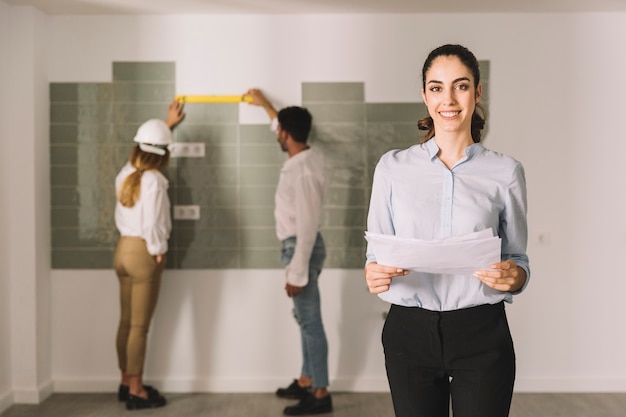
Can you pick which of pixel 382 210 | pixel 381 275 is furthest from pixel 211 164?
pixel 381 275

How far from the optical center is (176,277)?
4.21m

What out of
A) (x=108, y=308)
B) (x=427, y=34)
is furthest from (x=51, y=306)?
(x=427, y=34)

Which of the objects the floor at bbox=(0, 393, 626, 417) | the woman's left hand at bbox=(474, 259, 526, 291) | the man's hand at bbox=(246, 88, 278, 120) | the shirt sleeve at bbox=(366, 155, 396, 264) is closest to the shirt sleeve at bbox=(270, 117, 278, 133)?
the man's hand at bbox=(246, 88, 278, 120)

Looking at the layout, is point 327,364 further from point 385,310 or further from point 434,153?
point 434,153

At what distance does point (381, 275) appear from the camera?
1694 millimetres

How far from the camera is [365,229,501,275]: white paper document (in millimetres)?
1595

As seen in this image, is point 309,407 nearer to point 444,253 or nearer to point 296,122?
point 296,122

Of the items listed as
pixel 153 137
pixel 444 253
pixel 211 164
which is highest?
pixel 153 137

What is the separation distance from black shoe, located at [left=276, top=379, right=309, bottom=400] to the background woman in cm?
68

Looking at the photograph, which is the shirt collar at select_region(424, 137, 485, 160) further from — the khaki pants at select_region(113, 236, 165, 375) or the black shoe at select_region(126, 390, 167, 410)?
the black shoe at select_region(126, 390, 167, 410)

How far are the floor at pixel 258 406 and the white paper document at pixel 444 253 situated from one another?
234 cm

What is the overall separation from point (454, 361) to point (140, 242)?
2467 mm

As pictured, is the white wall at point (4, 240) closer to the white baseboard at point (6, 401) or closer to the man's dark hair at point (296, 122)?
the white baseboard at point (6, 401)

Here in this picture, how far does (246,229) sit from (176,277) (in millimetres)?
513
